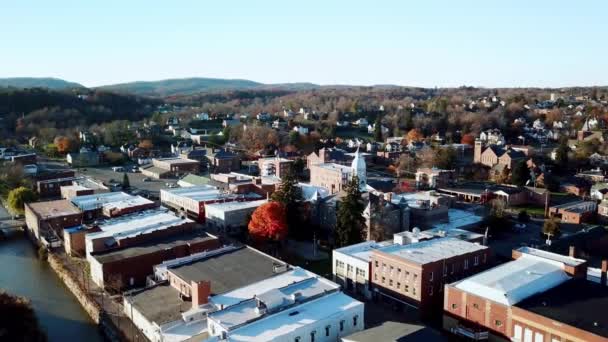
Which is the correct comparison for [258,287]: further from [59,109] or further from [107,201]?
[59,109]

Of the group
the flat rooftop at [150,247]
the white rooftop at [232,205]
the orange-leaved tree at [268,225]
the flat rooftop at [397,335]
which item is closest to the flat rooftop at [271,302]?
the flat rooftop at [397,335]

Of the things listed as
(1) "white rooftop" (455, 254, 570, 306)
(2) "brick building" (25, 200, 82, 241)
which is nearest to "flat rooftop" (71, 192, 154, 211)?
(2) "brick building" (25, 200, 82, 241)

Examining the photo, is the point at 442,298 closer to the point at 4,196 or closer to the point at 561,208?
the point at 561,208

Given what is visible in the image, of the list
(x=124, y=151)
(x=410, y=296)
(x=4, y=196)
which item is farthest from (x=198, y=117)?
(x=410, y=296)

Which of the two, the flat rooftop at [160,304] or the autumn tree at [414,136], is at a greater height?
the autumn tree at [414,136]

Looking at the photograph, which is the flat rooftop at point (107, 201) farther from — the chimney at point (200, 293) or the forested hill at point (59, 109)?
the forested hill at point (59, 109)

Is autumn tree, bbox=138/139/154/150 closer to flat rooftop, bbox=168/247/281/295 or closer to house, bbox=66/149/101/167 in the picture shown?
house, bbox=66/149/101/167

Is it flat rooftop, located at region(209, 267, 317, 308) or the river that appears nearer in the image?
flat rooftop, located at region(209, 267, 317, 308)
